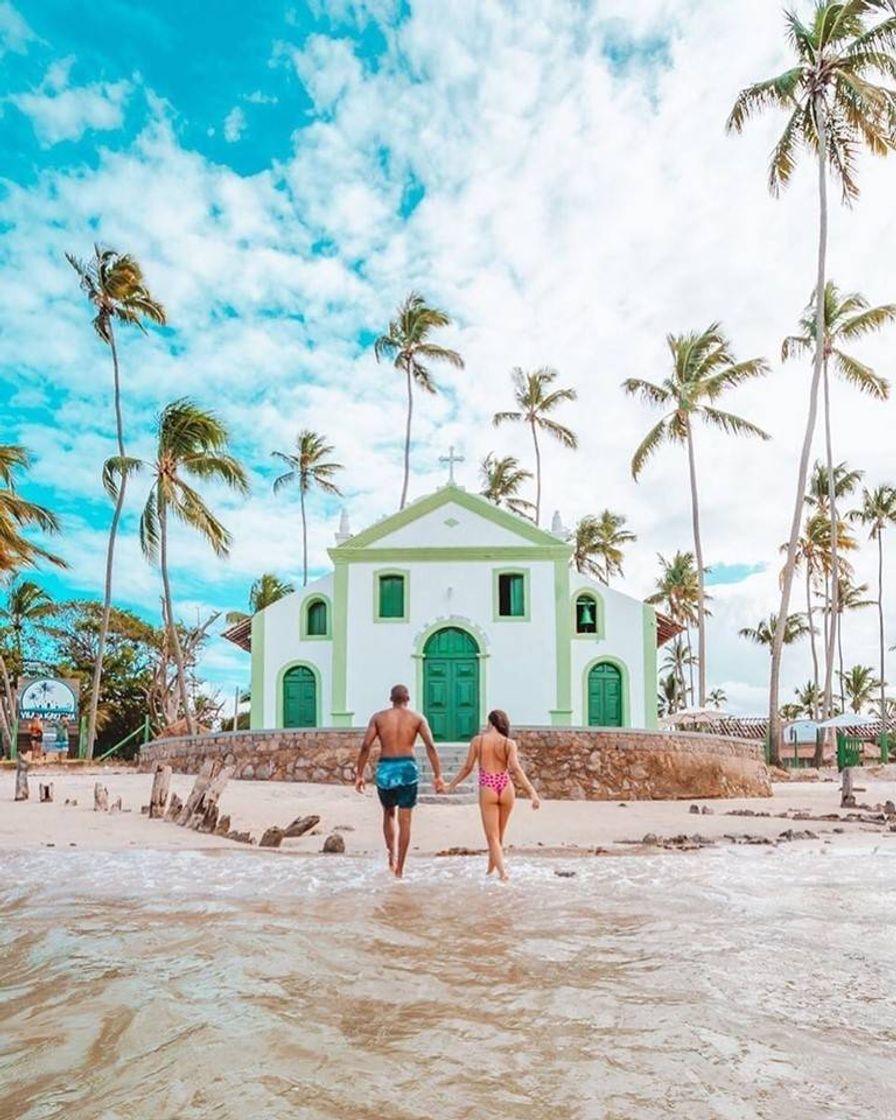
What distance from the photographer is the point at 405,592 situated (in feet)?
69.8

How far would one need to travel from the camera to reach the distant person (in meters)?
28.6

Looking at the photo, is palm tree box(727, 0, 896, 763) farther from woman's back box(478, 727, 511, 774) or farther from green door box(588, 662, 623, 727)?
woman's back box(478, 727, 511, 774)

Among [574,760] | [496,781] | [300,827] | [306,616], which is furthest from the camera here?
[306,616]

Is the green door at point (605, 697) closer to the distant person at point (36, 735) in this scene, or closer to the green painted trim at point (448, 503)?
the green painted trim at point (448, 503)

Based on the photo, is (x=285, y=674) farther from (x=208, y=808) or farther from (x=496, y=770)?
(x=496, y=770)

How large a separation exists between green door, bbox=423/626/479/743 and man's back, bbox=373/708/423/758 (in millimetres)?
12663

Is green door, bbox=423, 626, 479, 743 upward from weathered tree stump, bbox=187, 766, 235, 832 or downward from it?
upward

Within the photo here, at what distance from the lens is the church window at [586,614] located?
21750mm

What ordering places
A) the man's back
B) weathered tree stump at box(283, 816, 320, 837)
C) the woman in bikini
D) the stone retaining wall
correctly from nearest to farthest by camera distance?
the man's back
the woman in bikini
weathered tree stump at box(283, 816, 320, 837)
the stone retaining wall

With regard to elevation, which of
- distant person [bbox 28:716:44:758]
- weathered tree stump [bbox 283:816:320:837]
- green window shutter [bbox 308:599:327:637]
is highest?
green window shutter [bbox 308:599:327:637]

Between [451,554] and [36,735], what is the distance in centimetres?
1785

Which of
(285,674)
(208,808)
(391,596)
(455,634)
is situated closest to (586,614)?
(455,634)

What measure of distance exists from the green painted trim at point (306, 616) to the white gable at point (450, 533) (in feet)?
5.96

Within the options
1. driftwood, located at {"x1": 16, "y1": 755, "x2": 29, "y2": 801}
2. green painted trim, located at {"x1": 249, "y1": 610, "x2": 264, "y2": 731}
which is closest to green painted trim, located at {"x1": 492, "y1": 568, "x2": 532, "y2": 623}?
green painted trim, located at {"x1": 249, "y1": 610, "x2": 264, "y2": 731}
